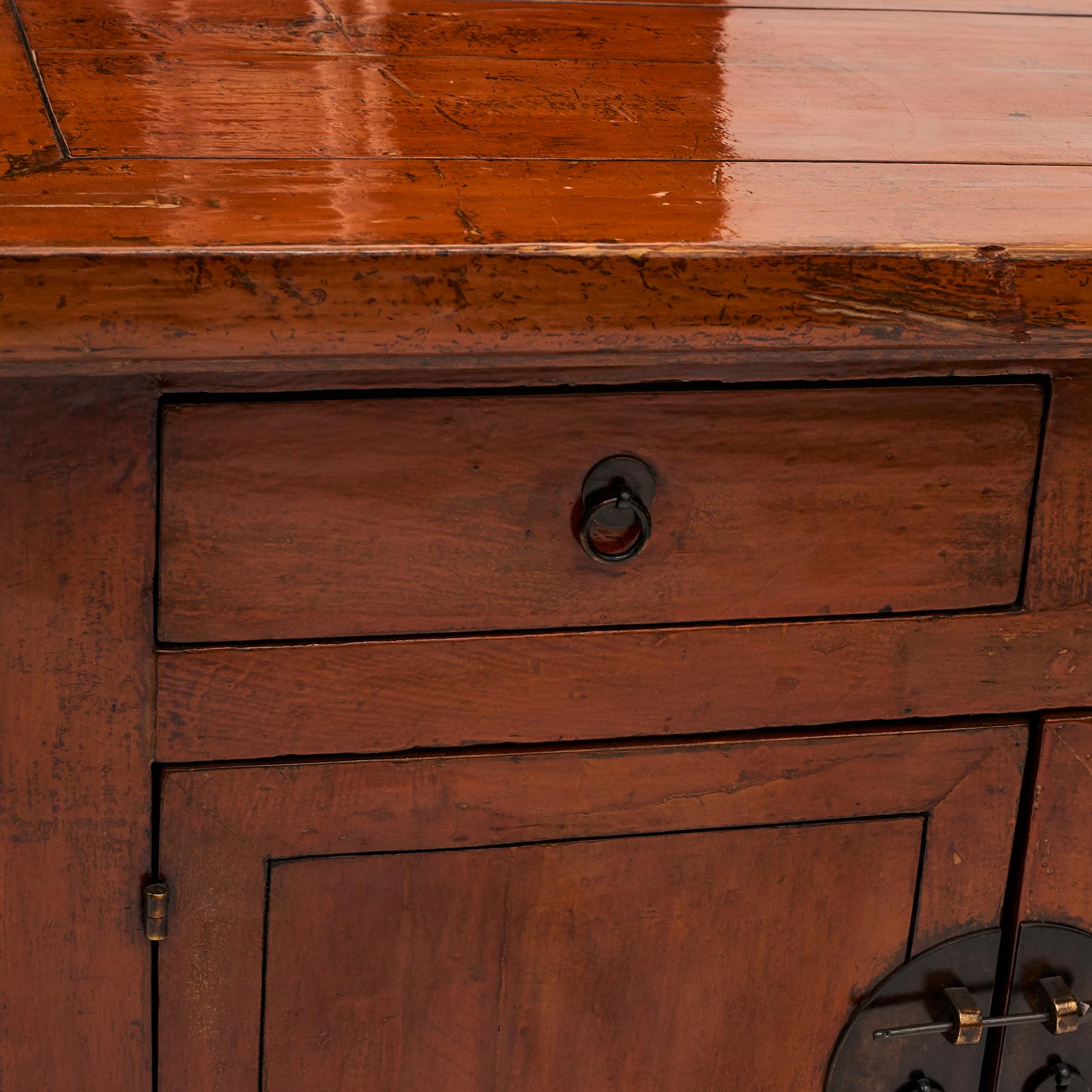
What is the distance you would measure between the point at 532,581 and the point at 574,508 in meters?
0.04

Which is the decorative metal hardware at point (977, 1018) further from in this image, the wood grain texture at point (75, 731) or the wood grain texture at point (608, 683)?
the wood grain texture at point (75, 731)

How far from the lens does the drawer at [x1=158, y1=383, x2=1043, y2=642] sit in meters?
0.52

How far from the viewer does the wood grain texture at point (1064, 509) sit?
22.5 inches

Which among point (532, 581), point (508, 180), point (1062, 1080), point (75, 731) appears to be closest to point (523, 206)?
point (508, 180)

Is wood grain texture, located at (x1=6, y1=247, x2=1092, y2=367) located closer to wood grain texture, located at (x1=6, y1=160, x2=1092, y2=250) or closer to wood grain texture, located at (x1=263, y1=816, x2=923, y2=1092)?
wood grain texture, located at (x1=6, y1=160, x2=1092, y2=250)

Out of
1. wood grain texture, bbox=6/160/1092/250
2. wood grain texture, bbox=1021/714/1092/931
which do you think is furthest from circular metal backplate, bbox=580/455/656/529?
wood grain texture, bbox=1021/714/1092/931

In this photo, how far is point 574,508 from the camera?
0.55 metres

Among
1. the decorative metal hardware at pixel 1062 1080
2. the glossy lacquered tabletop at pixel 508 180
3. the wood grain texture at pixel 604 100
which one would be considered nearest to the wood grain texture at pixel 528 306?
the glossy lacquered tabletop at pixel 508 180

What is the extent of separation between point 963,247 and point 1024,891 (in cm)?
33

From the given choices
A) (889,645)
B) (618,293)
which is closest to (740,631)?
(889,645)

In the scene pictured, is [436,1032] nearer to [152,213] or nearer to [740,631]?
[740,631]

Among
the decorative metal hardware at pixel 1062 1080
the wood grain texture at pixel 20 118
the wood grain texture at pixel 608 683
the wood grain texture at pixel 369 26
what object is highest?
the wood grain texture at pixel 369 26

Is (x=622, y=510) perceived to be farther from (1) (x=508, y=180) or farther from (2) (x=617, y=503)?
(1) (x=508, y=180)

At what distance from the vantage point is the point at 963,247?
19.3 inches
